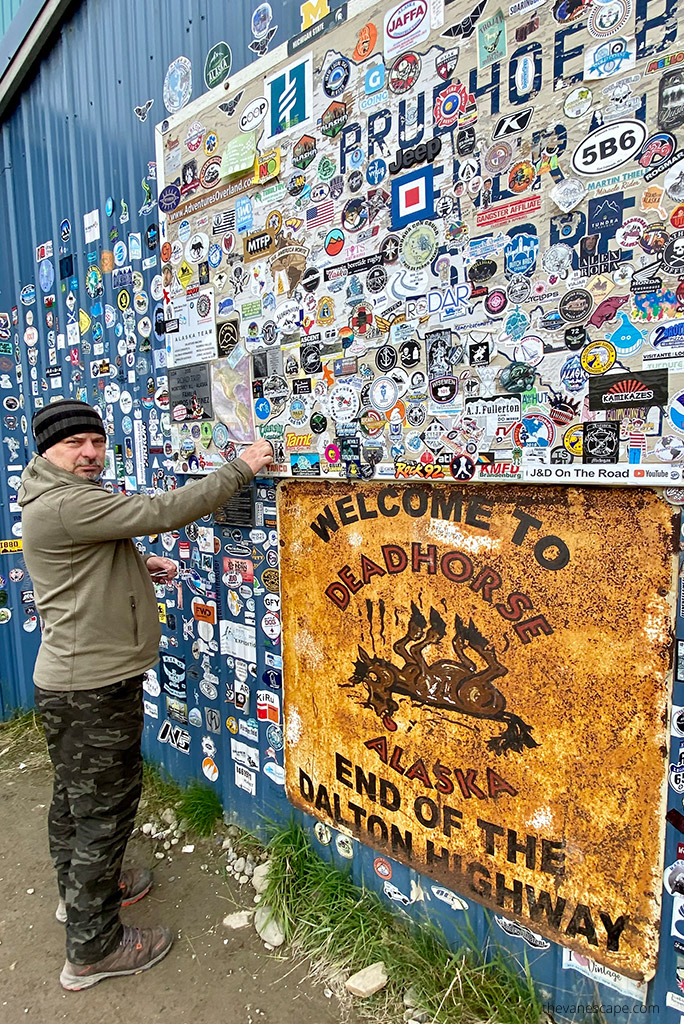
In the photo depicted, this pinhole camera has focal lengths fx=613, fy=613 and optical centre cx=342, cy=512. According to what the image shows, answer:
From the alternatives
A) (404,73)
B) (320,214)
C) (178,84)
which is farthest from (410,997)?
(178,84)

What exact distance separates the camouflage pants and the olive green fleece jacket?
10 centimetres

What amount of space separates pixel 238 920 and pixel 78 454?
208 cm

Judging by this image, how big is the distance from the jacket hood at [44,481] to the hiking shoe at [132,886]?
176 centimetres

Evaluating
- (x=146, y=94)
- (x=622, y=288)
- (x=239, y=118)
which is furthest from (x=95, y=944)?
(x=146, y=94)

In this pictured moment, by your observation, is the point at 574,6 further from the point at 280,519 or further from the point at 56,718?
the point at 56,718

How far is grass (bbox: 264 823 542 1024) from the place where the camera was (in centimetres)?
198

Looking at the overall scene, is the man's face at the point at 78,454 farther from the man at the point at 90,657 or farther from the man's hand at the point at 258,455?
the man's hand at the point at 258,455

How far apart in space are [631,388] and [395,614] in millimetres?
1095

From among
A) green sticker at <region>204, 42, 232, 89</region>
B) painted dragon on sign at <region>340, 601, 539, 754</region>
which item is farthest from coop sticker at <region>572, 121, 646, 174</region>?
green sticker at <region>204, 42, 232, 89</region>

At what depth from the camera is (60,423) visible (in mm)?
2379

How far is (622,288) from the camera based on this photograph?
1617 millimetres

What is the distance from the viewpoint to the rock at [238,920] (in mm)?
2602

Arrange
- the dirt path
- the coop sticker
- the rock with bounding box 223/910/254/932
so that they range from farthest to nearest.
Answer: the rock with bounding box 223/910/254/932 < the dirt path < the coop sticker

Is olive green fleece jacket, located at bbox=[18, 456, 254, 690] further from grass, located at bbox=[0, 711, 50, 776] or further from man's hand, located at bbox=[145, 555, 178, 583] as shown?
grass, located at bbox=[0, 711, 50, 776]
